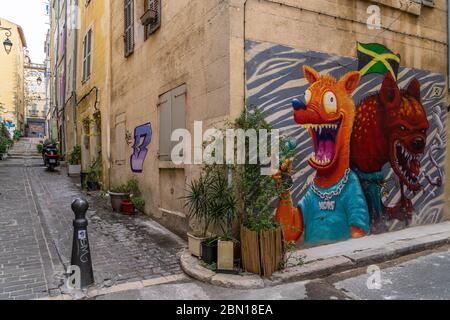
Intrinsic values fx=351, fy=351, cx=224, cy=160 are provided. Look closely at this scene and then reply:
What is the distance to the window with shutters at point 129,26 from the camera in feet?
29.1

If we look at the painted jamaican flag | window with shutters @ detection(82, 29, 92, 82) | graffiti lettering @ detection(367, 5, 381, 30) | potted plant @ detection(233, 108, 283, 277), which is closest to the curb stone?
potted plant @ detection(233, 108, 283, 277)

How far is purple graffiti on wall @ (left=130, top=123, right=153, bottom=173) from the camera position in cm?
798

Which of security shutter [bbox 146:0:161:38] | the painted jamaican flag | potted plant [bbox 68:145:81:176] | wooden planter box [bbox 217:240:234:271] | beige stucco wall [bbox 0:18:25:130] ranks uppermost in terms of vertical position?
beige stucco wall [bbox 0:18:25:130]

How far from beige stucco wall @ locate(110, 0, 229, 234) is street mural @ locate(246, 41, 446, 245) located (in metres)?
0.59

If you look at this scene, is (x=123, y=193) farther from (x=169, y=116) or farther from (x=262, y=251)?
(x=262, y=251)

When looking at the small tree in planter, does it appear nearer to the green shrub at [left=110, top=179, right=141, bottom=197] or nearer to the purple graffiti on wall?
the purple graffiti on wall

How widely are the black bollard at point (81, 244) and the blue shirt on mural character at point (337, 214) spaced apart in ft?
10.6

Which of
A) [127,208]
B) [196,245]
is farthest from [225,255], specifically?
[127,208]

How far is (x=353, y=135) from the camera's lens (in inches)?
247

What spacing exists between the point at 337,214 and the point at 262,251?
2.19 m

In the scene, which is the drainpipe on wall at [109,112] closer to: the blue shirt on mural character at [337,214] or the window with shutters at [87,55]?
the window with shutters at [87,55]

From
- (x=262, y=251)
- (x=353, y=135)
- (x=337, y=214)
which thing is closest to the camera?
(x=262, y=251)

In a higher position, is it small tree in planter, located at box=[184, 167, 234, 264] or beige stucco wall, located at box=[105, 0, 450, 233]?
beige stucco wall, located at box=[105, 0, 450, 233]

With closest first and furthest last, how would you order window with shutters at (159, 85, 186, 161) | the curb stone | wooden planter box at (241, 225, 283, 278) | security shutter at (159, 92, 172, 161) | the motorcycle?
1. the curb stone
2. wooden planter box at (241, 225, 283, 278)
3. window with shutters at (159, 85, 186, 161)
4. security shutter at (159, 92, 172, 161)
5. the motorcycle
